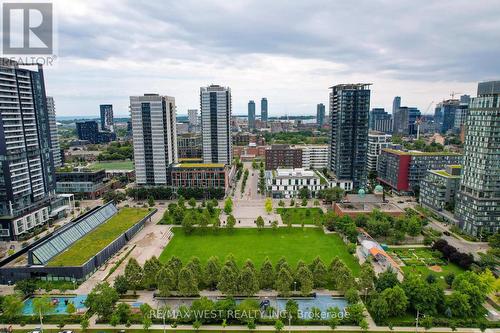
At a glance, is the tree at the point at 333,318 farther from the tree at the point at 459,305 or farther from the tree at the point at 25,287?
the tree at the point at 25,287

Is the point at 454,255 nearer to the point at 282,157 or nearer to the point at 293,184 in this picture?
the point at 293,184

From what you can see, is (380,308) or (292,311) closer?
(292,311)

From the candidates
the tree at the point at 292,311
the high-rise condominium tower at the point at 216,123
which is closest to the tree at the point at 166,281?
the tree at the point at 292,311

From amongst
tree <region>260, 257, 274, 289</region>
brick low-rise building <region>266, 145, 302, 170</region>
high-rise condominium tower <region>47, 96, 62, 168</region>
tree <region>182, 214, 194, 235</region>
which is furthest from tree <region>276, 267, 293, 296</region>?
high-rise condominium tower <region>47, 96, 62, 168</region>

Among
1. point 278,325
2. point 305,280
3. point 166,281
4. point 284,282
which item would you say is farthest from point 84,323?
point 305,280

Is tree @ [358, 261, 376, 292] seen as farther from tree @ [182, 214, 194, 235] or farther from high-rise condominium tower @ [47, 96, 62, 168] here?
high-rise condominium tower @ [47, 96, 62, 168]

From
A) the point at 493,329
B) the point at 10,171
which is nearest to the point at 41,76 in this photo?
the point at 10,171

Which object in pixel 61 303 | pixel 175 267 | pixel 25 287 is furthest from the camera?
pixel 175 267
